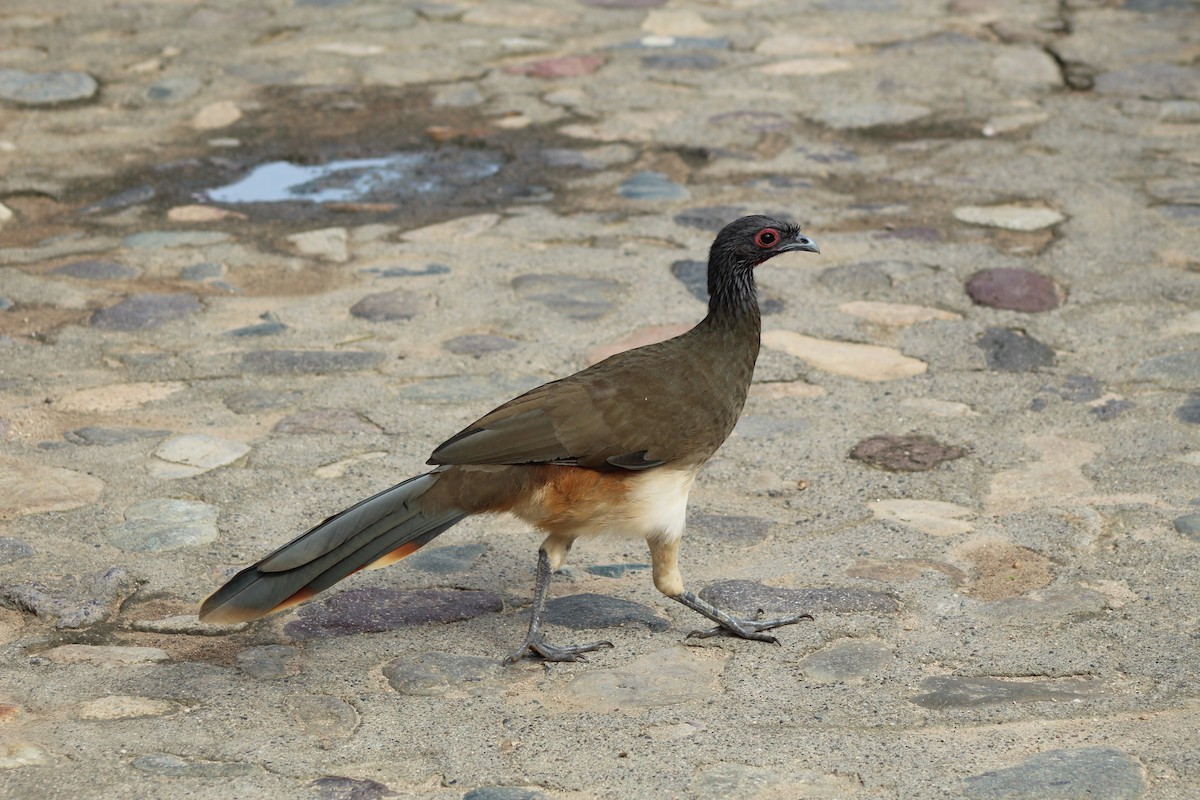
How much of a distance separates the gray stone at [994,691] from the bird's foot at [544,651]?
3.16 feet

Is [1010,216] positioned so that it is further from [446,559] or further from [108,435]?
[108,435]

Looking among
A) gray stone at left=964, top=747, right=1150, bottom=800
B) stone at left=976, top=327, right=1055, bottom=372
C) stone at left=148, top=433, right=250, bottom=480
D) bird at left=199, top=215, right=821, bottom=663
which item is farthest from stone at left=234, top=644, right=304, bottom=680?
stone at left=976, top=327, right=1055, bottom=372

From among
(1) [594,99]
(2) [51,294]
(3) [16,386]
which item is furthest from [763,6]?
(3) [16,386]

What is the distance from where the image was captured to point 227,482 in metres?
4.93

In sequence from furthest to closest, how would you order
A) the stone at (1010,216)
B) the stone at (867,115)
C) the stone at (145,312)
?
the stone at (867,115)
the stone at (1010,216)
the stone at (145,312)

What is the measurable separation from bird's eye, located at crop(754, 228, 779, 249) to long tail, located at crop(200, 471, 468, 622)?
1297mm

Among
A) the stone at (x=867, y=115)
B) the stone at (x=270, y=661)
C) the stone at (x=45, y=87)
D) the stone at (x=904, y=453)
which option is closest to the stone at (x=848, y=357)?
the stone at (x=904, y=453)

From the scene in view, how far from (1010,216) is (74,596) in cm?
514

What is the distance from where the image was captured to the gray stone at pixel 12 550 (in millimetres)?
4320

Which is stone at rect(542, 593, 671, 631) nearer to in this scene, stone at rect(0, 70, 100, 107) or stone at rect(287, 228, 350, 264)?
stone at rect(287, 228, 350, 264)

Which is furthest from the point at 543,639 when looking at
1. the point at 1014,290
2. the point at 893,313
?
the point at 1014,290

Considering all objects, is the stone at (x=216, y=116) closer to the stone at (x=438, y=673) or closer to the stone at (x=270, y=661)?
the stone at (x=270, y=661)

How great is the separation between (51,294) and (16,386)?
1.02 metres

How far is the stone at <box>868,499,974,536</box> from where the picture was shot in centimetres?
466
